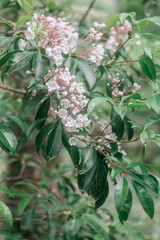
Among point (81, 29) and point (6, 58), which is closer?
point (6, 58)

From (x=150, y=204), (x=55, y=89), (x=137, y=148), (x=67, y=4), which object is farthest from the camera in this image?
(x=137, y=148)

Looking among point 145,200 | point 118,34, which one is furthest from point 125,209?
point 118,34

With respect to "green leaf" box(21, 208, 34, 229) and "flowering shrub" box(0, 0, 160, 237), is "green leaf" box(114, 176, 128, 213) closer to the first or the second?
"flowering shrub" box(0, 0, 160, 237)

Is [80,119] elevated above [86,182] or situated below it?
above

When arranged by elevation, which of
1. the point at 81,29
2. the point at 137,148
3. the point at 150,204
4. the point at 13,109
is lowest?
the point at 137,148

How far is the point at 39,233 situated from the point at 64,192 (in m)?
0.29

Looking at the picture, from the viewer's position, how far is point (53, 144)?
92 cm

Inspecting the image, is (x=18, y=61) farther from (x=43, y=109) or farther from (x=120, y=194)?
(x=120, y=194)

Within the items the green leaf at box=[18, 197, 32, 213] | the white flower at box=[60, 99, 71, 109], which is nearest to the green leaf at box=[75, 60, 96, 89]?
the white flower at box=[60, 99, 71, 109]

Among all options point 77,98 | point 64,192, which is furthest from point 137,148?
point 77,98

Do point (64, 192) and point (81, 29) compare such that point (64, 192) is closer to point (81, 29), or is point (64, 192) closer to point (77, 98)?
point (77, 98)

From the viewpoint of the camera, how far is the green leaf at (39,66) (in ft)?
2.93

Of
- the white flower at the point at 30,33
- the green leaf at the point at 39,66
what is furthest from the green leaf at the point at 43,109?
the white flower at the point at 30,33

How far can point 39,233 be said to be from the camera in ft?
5.44
